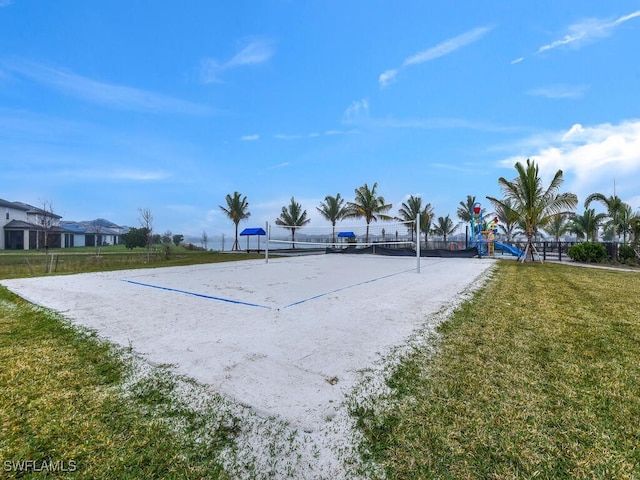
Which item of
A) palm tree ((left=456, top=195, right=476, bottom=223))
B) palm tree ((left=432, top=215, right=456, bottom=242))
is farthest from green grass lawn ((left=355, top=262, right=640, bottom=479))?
palm tree ((left=432, top=215, right=456, bottom=242))

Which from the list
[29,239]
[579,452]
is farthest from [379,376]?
[29,239]

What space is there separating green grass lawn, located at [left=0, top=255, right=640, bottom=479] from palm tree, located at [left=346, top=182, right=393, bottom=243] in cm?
2331

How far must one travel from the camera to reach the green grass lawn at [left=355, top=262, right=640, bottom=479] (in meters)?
1.26

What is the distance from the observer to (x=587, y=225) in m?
19.7

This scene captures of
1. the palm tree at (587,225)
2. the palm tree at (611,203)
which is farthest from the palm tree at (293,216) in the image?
the palm tree at (587,225)

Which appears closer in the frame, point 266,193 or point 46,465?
point 46,465

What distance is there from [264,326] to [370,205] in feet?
77.1

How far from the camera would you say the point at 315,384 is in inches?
77.7

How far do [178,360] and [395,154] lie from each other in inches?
696

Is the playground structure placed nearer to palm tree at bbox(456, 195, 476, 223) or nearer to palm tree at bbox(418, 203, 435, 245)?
palm tree at bbox(418, 203, 435, 245)

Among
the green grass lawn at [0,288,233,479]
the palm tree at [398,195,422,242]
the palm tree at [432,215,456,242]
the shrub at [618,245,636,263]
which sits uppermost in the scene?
the palm tree at [398,195,422,242]

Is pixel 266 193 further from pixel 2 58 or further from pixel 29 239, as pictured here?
pixel 29 239

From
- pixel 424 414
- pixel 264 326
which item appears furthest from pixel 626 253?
pixel 264 326

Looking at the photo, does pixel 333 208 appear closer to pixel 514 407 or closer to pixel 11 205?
pixel 514 407
